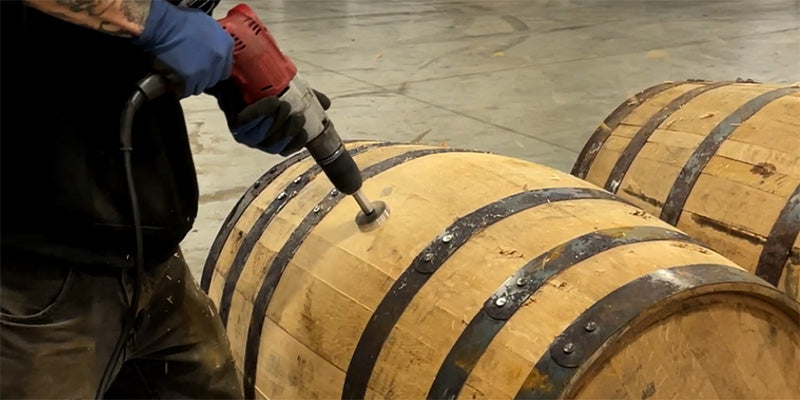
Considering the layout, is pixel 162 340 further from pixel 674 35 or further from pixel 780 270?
pixel 674 35

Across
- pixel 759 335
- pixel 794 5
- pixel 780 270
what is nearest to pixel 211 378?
pixel 759 335

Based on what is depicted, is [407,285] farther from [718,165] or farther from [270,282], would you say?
[718,165]

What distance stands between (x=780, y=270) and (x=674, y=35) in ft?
21.3

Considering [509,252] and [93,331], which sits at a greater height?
[509,252]

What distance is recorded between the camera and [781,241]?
8.05ft

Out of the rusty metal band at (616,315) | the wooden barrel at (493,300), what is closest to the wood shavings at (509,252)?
the wooden barrel at (493,300)

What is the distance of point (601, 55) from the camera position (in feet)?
25.0

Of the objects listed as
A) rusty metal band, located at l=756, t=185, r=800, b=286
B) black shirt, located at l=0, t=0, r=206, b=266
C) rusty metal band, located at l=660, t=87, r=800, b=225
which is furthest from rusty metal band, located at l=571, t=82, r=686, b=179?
black shirt, located at l=0, t=0, r=206, b=266

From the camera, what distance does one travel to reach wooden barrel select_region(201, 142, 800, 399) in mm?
1639

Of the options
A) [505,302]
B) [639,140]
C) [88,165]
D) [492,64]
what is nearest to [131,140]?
[88,165]

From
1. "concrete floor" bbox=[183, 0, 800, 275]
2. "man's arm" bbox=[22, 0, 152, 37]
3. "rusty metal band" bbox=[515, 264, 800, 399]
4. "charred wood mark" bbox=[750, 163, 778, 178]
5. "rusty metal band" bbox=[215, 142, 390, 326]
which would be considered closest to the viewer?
"man's arm" bbox=[22, 0, 152, 37]

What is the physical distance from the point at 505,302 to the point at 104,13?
35.5 inches

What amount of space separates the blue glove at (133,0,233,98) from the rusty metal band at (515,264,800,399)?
0.78 metres

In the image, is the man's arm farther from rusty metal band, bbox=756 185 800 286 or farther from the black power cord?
rusty metal band, bbox=756 185 800 286
